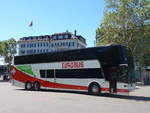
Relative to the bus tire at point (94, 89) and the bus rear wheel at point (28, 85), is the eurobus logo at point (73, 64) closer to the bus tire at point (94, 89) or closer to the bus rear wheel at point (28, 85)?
the bus tire at point (94, 89)

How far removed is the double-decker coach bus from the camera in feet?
68.5

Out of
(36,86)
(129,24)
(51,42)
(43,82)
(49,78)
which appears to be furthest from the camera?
(51,42)

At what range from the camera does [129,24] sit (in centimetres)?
4078

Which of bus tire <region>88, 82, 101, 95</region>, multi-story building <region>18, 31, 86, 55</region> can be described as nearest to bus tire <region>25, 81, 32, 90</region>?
bus tire <region>88, 82, 101, 95</region>

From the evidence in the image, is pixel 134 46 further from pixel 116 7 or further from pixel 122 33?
pixel 116 7

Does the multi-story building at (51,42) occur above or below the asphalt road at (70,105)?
above

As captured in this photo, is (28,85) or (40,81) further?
(28,85)

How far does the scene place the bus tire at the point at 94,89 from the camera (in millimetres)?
22031

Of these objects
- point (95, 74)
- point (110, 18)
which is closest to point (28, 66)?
point (95, 74)

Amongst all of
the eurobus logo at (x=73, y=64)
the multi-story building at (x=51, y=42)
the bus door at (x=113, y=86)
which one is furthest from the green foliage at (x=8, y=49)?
the bus door at (x=113, y=86)

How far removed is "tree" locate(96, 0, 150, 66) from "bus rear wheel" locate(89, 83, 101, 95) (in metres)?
19.2

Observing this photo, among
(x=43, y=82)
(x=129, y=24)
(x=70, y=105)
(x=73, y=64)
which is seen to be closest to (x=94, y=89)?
(x=73, y=64)

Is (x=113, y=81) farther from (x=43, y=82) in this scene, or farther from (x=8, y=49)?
(x=8, y=49)

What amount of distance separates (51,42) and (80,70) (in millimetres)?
85204
